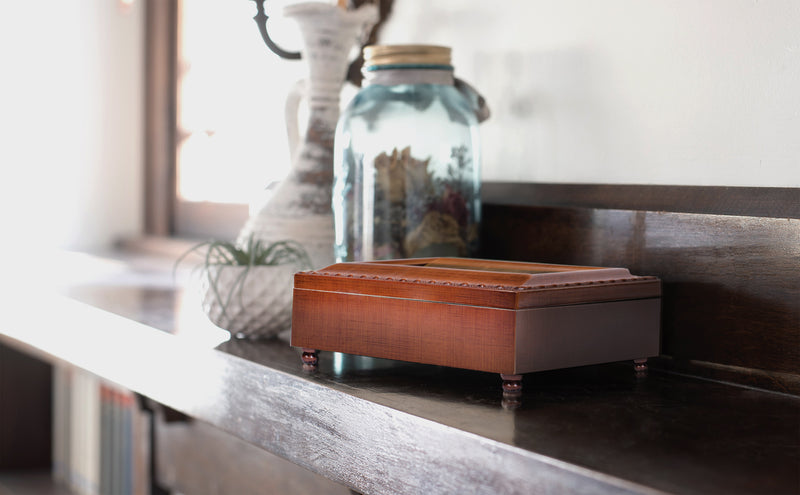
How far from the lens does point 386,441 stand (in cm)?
67

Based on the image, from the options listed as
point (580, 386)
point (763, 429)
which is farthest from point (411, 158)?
point (763, 429)

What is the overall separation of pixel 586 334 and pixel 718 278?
0.52ft

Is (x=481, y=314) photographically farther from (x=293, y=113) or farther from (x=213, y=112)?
(x=213, y=112)

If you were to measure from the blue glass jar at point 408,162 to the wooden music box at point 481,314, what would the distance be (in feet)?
0.47

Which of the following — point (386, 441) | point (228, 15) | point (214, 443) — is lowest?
point (214, 443)

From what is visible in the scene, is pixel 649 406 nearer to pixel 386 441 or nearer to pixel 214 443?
pixel 386 441

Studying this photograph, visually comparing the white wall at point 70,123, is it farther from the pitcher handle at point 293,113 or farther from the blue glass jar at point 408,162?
the blue glass jar at point 408,162

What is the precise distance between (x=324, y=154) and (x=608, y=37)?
38cm

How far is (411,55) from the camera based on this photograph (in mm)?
978

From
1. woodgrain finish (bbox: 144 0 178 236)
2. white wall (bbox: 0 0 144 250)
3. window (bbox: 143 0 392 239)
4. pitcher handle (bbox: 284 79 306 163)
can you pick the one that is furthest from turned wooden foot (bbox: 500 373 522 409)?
white wall (bbox: 0 0 144 250)

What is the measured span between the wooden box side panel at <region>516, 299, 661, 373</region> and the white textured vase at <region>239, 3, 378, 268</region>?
467 mm

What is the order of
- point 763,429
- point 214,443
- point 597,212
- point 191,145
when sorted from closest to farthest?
point 763,429 → point 597,212 → point 214,443 → point 191,145

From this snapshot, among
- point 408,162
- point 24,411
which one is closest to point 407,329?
point 408,162

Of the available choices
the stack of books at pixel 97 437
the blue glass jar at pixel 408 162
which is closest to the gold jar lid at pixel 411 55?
the blue glass jar at pixel 408 162
